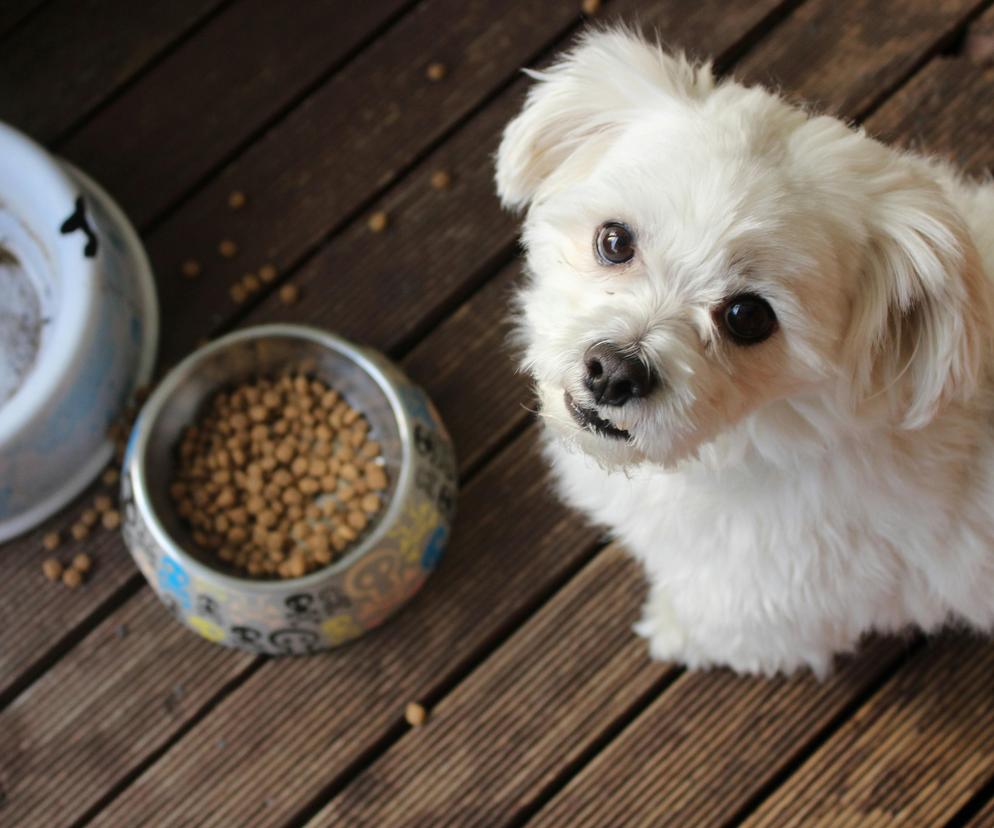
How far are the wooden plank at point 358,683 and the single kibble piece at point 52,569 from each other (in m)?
0.35

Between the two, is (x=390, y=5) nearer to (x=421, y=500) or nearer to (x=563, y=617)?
(x=421, y=500)

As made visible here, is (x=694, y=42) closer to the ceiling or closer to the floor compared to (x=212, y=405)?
closer to the ceiling

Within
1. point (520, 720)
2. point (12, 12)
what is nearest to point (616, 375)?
point (520, 720)

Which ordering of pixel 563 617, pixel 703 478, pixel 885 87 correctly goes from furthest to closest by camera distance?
pixel 885 87
pixel 563 617
pixel 703 478

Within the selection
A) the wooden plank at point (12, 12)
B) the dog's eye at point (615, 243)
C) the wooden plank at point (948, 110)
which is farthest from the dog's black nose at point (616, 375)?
the wooden plank at point (12, 12)

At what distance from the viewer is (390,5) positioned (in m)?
1.88

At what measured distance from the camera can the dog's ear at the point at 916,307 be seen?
86 centimetres

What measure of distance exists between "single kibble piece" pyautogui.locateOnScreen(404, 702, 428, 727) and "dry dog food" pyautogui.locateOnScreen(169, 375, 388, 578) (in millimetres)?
269

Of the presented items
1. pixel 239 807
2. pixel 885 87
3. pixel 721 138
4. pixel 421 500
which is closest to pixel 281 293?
pixel 421 500

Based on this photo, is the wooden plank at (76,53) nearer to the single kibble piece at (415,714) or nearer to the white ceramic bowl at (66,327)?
the white ceramic bowl at (66,327)

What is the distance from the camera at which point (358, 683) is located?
160cm

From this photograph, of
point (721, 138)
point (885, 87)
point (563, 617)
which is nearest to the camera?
point (721, 138)

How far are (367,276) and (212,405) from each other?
1.17 ft

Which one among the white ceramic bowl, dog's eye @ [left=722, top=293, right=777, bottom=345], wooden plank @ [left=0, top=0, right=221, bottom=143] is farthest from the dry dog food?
dog's eye @ [left=722, top=293, right=777, bottom=345]
